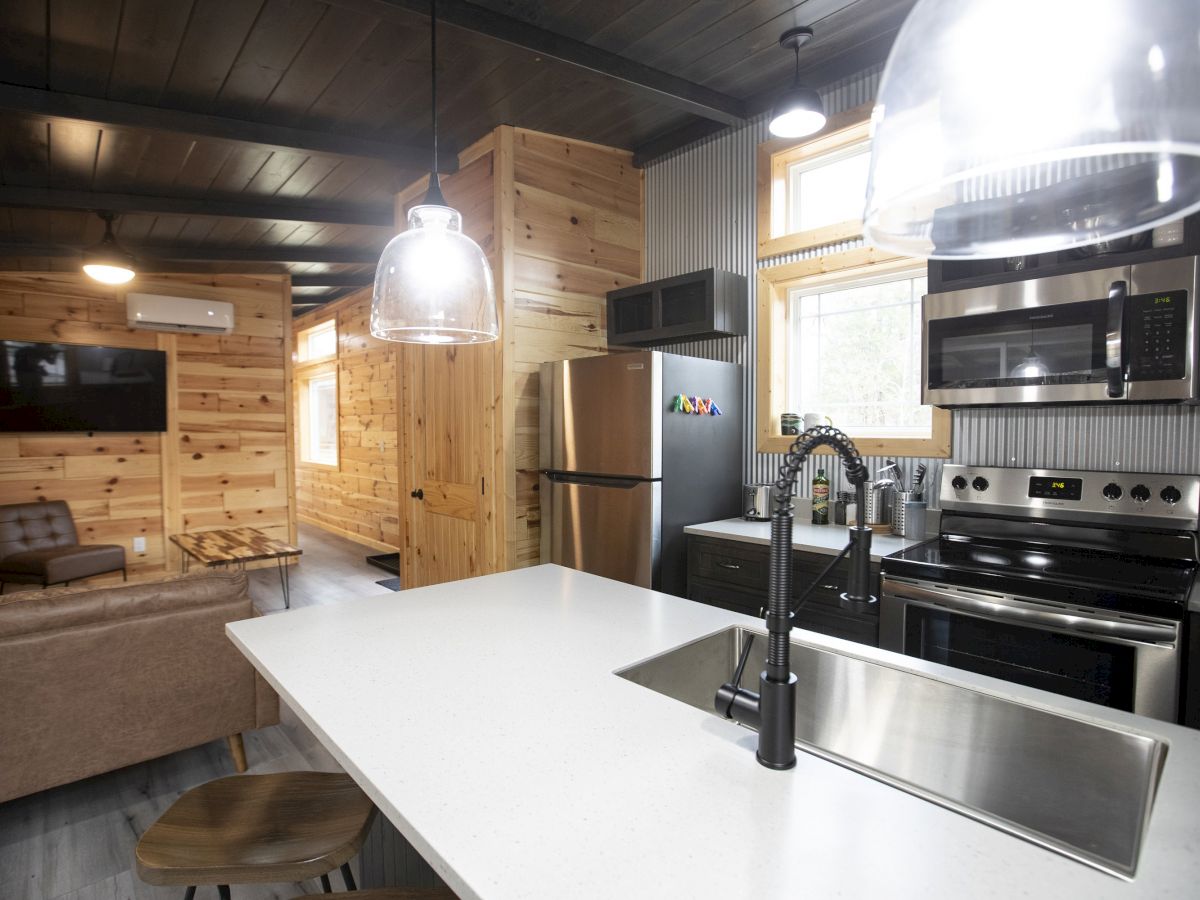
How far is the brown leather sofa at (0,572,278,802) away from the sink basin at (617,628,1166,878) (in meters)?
1.86

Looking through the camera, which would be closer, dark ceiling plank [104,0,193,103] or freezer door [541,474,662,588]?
dark ceiling plank [104,0,193,103]

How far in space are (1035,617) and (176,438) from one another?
6.24 m

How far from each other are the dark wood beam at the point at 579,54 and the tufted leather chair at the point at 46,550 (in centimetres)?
434

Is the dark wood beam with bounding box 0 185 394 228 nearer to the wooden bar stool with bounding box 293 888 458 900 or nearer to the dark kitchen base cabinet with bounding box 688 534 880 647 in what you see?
the dark kitchen base cabinet with bounding box 688 534 880 647

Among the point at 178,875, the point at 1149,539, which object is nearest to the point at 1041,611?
the point at 1149,539

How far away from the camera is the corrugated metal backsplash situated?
219 cm

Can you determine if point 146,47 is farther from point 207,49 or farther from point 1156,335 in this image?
point 1156,335

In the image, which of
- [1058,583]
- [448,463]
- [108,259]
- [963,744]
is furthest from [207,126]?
[1058,583]

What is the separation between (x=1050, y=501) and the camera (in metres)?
2.29

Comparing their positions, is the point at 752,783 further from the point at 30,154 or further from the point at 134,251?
the point at 134,251

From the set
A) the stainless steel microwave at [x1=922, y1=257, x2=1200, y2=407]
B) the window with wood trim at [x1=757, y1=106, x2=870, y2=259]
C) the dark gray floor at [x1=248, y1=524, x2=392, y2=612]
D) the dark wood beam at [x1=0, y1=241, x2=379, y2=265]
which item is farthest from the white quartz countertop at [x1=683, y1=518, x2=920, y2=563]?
the dark wood beam at [x1=0, y1=241, x2=379, y2=265]

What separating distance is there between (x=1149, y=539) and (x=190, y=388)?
6549 mm

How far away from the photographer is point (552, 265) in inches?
138

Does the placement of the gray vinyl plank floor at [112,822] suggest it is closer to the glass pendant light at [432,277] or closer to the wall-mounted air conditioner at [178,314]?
the glass pendant light at [432,277]
